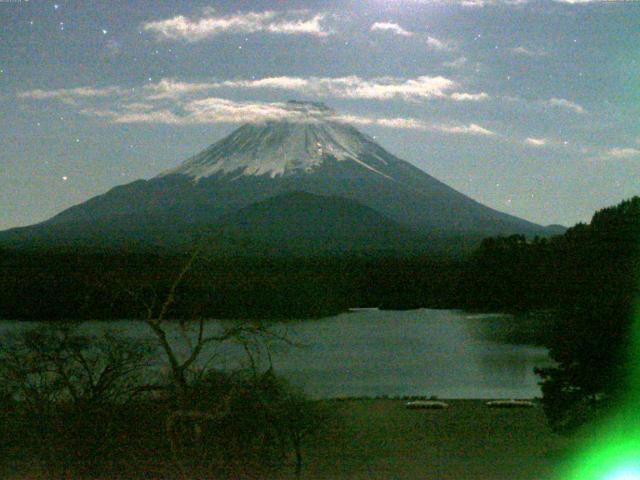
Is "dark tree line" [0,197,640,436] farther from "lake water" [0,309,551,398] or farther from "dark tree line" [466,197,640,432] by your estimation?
"lake water" [0,309,551,398]

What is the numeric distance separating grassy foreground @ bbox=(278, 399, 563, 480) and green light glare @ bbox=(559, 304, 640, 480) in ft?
1.16

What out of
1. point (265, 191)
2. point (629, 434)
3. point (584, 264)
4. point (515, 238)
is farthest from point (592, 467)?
point (265, 191)

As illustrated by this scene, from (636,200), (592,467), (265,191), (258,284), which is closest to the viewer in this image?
(592,467)

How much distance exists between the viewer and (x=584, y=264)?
102 ft

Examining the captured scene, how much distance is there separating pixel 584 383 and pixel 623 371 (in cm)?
53

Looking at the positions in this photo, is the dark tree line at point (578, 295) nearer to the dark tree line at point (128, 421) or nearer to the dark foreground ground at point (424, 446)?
the dark foreground ground at point (424, 446)

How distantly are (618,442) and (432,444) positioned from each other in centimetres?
301

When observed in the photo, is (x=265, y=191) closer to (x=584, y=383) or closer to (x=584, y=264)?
(x=584, y=264)

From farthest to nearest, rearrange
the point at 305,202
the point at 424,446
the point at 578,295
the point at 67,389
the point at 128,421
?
the point at 305,202 < the point at 578,295 < the point at 424,446 < the point at 67,389 < the point at 128,421

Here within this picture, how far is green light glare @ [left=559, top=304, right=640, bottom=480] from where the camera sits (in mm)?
7329

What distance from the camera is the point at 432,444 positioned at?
34.0 ft

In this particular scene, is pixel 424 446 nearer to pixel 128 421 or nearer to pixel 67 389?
pixel 67 389

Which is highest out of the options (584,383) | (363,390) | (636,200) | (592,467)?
(636,200)

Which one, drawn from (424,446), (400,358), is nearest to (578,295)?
(400,358)
